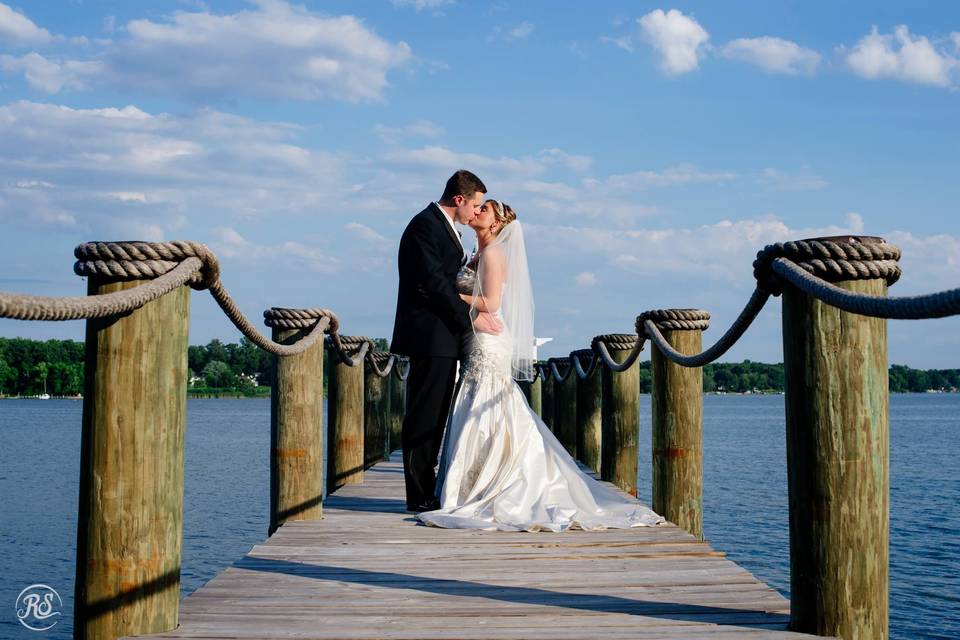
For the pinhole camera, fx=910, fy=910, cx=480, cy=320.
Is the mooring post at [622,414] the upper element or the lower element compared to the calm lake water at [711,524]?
upper

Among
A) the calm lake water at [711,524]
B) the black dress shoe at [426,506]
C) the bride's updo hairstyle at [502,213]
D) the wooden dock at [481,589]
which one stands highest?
the bride's updo hairstyle at [502,213]

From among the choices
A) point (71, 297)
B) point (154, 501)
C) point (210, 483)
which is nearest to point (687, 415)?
point (154, 501)

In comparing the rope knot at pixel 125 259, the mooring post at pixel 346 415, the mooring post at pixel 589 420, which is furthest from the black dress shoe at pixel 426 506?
the mooring post at pixel 589 420

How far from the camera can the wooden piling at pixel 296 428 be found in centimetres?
500

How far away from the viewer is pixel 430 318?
588 cm

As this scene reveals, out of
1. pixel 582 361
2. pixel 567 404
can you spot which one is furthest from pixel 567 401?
pixel 582 361

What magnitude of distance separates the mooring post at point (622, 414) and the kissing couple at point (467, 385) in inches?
54.9

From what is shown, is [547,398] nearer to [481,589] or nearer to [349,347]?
[349,347]

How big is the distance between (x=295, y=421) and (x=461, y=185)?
1891 millimetres

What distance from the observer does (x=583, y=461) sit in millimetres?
9617

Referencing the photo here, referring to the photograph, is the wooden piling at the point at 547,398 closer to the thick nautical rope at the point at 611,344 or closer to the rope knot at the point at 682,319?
the thick nautical rope at the point at 611,344

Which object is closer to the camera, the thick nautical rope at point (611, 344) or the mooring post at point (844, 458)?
the mooring post at point (844, 458)

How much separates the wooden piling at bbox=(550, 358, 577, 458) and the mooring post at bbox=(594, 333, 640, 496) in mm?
2711

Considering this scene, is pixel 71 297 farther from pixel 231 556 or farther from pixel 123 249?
pixel 231 556
